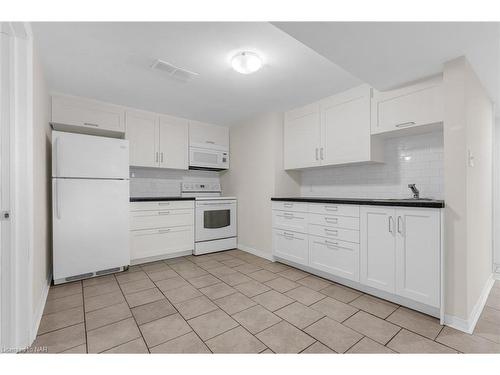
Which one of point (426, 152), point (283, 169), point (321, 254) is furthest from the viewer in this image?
point (283, 169)

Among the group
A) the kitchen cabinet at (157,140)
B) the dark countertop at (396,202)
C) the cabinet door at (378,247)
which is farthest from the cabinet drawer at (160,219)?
the cabinet door at (378,247)

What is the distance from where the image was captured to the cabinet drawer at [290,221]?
2898mm

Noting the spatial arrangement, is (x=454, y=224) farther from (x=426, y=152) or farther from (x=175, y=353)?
(x=175, y=353)

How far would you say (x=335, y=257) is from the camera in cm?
253

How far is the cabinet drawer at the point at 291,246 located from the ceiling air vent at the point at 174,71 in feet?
7.13

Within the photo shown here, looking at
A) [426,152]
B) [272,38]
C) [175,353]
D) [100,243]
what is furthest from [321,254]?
[100,243]

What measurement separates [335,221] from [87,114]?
10.9 ft

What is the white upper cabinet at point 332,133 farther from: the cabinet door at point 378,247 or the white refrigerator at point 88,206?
the white refrigerator at point 88,206

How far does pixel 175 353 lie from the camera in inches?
56.4

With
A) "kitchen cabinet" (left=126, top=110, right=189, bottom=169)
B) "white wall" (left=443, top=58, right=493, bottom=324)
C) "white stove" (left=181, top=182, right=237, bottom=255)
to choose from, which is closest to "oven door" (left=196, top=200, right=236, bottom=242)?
"white stove" (left=181, top=182, right=237, bottom=255)

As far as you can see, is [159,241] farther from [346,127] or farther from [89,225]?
[346,127]

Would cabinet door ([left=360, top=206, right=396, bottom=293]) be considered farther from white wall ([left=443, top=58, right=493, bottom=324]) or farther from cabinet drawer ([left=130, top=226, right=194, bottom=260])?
cabinet drawer ([left=130, top=226, right=194, bottom=260])

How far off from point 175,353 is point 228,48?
2198mm

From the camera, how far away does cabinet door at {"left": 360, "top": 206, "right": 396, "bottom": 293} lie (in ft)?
6.77
